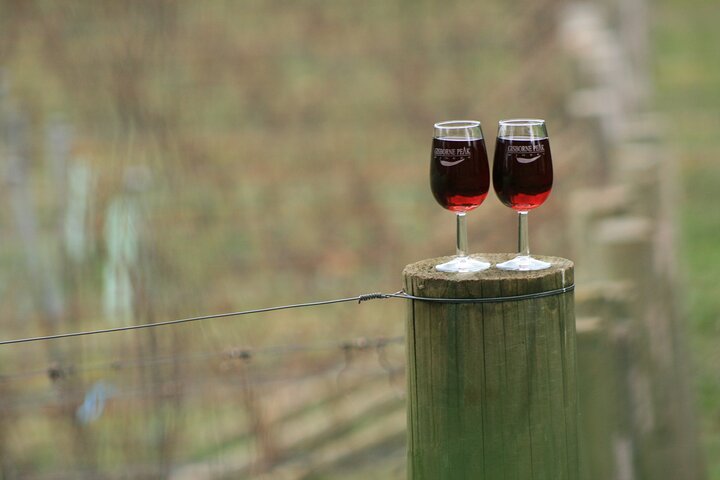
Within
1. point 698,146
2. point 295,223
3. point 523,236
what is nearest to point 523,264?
point 523,236

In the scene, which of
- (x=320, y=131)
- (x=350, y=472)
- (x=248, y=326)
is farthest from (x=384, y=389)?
(x=320, y=131)

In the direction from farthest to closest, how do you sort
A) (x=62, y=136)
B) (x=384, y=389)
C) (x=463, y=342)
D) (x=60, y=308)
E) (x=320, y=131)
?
(x=320, y=131), (x=62, y=136), (x=60, y=308), (x=384, y=389), (x=463, y=342)

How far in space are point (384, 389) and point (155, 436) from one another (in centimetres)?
95

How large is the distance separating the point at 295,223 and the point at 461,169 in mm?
4018

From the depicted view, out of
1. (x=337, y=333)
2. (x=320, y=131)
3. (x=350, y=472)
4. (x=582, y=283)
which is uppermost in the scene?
(x=320, y=131)

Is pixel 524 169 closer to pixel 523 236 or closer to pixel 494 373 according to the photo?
pixel 523 236

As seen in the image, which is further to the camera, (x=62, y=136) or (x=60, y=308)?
(x=62, y=136)

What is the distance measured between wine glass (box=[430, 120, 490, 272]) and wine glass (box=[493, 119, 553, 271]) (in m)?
0.03

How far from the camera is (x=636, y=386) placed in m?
3.08

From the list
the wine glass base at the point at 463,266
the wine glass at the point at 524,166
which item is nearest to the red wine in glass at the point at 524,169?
the wine glass at the point at 524,166

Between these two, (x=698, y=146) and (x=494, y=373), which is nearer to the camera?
(x=494, y=373)

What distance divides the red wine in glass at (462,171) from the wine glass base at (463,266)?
0.09 metres

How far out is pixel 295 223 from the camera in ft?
18.8

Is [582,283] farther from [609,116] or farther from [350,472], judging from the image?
[350,472]
